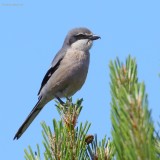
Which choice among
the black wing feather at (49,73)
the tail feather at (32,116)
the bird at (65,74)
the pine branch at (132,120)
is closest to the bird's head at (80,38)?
the bird at (65,74)

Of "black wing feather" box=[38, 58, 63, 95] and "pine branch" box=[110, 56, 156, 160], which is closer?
"pine branch" box=[110, 56, 156, 160]

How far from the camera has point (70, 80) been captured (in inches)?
226

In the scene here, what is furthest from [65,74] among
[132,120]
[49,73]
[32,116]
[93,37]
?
[132,120]

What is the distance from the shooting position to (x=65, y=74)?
19.1ft

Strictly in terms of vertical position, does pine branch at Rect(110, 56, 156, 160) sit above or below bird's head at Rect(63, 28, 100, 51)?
below

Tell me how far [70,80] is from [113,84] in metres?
4.49

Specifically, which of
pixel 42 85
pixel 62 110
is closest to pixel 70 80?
pixel 42 85

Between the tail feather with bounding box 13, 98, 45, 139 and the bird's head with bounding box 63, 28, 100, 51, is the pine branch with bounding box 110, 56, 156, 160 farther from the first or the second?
the bird's head with bounding box 63, 28, 100, 51

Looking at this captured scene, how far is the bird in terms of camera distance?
575 centimetres

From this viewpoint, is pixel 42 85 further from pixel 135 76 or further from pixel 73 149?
pixel 135 76

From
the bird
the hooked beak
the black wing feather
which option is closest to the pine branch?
the bird

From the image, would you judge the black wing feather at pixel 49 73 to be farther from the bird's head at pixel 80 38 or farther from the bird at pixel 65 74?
the bird's head at pixel 80 38

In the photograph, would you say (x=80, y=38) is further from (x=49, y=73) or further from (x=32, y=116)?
(x=32, y=116)

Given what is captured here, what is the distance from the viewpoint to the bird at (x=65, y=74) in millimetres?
5746
